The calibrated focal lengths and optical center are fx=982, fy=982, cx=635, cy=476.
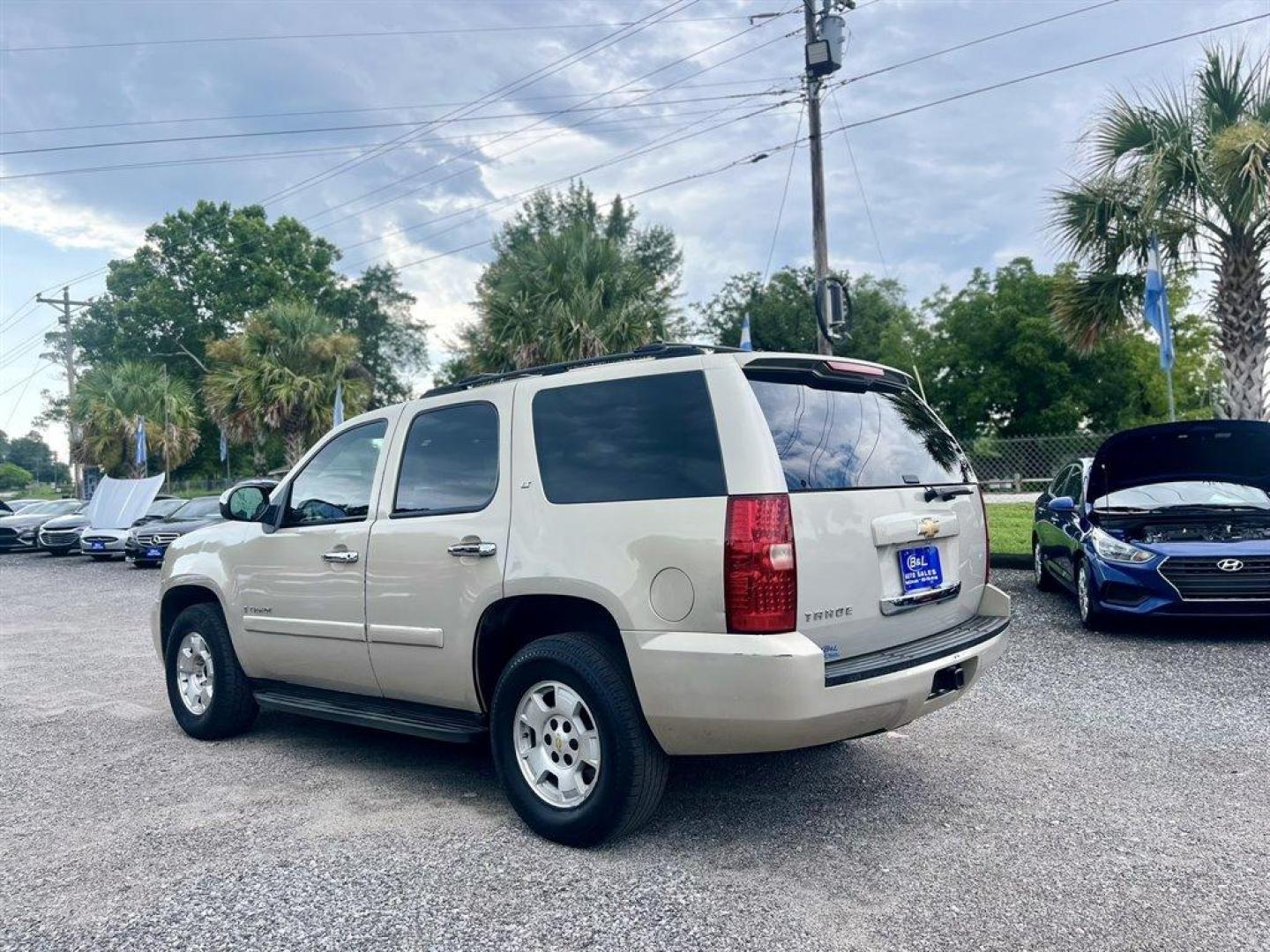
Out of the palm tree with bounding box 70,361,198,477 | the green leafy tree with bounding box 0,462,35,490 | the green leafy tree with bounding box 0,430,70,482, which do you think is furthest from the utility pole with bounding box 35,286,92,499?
the green leafy tree with bounding box 0,430,70,482

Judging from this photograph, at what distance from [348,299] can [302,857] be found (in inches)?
2368

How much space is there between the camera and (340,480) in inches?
198

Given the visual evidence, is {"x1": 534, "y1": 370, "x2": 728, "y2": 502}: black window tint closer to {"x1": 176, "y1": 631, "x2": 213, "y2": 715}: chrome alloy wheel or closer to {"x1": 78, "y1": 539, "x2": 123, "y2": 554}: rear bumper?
{"x1": 176, "y1": 631, "x2": 213, "y2": 715}: chrome alloy wheel

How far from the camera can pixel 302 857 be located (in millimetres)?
3752

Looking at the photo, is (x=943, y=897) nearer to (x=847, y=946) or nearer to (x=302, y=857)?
(x=847, y=946)

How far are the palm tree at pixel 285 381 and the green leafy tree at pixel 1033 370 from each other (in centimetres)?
2276

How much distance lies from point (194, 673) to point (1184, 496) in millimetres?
7771

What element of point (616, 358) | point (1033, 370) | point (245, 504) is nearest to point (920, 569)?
point (616, 358)

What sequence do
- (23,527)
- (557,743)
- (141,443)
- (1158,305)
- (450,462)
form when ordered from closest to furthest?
(557,743), (450,462), (1158,305), (23,527), (141,443)

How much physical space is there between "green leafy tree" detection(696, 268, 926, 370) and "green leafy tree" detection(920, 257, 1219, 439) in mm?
2938

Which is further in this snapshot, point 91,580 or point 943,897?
point 91,580

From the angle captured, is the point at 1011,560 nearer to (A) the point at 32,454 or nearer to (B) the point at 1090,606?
(B) the point at 1090,606

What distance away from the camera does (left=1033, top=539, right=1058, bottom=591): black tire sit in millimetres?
10258

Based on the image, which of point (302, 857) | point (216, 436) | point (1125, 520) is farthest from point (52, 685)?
point (216, 436)
